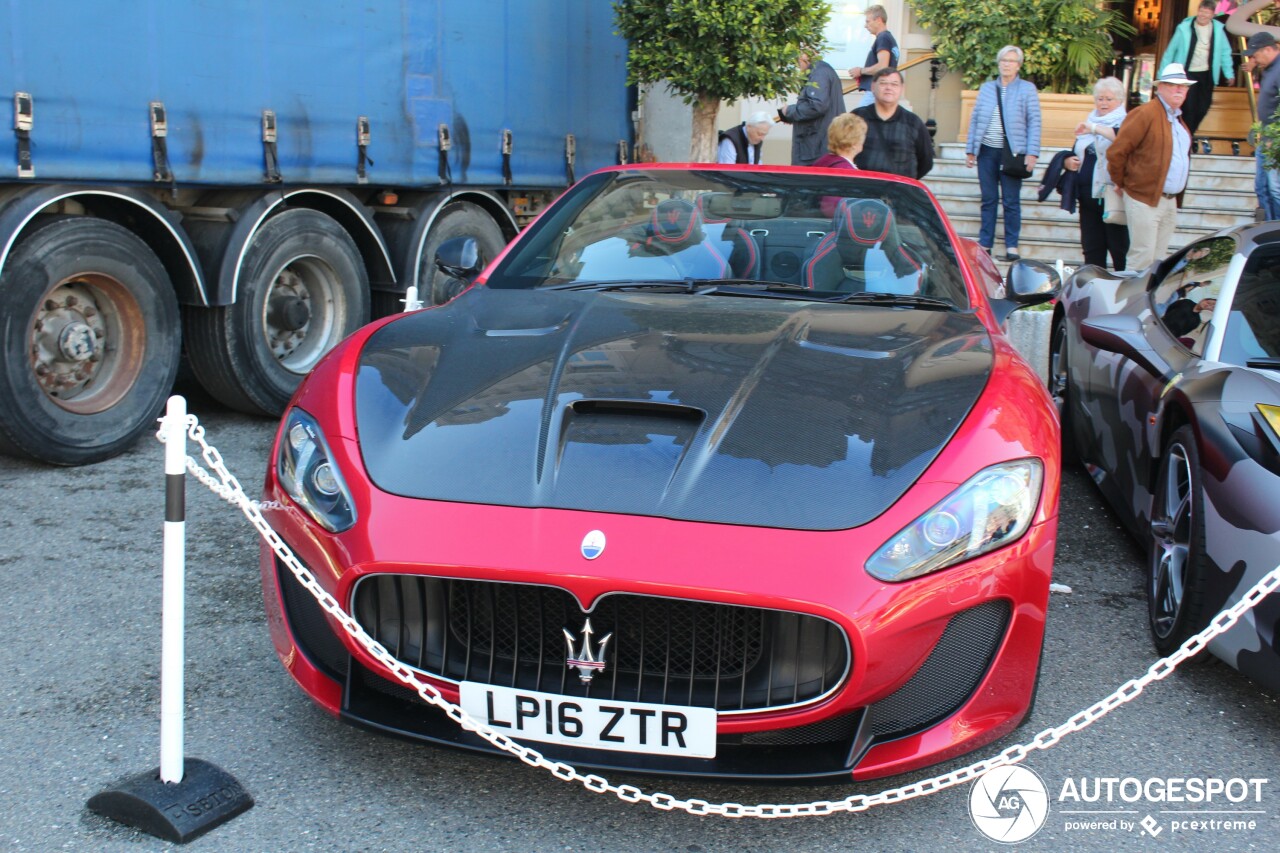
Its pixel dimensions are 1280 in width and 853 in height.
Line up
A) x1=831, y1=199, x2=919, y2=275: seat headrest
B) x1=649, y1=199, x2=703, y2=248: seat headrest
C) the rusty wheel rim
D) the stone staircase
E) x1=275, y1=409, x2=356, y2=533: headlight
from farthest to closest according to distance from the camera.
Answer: the stone staircase
the rusty wheel rim
x1=649, y1=199, x2=703, y2=248: seat headrest
x1=831, y1=199, x2=919, y2=275: seat headrest
x1=275, y1=409, x2=356, y2=533: headlight

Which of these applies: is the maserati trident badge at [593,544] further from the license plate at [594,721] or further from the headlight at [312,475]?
the headlight at [312,475]

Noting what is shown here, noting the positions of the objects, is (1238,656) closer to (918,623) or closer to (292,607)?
(918,623)

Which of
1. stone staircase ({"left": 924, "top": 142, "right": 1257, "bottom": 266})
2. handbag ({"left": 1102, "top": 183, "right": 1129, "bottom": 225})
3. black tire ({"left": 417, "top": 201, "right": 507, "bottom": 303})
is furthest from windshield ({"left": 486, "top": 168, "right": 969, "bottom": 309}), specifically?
stone staircase ({"left": 924, "top": 142, "right": 1257, "bottom": 266})

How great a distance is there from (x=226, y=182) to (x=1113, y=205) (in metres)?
6.29

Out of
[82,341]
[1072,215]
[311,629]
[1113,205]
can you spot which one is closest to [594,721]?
[311,629]

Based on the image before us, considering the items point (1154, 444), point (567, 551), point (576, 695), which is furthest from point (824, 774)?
point (1154, 444)

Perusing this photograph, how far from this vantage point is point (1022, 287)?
446 cm

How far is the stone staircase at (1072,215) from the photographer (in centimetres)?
1212

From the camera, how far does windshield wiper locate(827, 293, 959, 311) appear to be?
4.00 m

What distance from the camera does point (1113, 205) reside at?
944 cm

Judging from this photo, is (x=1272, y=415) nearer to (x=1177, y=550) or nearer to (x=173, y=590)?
(x=1177, y=550)

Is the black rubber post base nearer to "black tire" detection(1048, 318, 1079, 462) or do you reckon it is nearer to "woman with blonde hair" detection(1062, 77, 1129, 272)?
"black tire" detection(1048, 318, 1079, 462)

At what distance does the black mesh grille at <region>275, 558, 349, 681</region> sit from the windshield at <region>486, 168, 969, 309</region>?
152 centimetres

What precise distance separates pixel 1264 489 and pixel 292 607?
2.45 metres
